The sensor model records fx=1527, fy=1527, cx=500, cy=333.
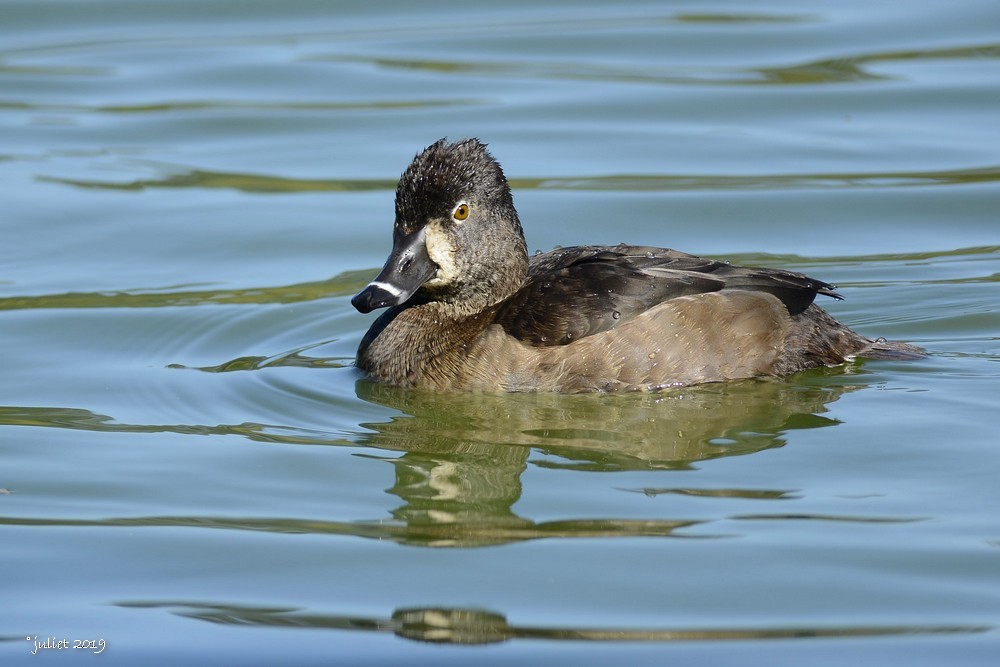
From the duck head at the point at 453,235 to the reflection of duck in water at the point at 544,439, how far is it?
1.83 ft

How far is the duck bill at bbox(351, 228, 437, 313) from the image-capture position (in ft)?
23.9

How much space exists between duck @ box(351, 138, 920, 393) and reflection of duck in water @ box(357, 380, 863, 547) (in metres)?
0.11

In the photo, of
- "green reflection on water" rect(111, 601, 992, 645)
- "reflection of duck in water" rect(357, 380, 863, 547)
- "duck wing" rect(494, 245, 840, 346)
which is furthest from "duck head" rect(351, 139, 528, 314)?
"green reflection on water" rect(111, 601, 992, 645)

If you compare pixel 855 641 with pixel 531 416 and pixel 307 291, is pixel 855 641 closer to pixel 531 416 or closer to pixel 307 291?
pixel 531 416

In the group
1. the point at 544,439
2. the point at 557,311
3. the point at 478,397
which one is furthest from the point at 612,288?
the point at 544,439

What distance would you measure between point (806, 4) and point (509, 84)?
11.8 feet

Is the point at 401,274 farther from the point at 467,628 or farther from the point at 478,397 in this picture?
the point at 467,628

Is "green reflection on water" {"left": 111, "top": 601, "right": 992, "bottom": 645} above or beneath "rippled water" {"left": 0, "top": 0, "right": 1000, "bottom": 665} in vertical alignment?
beneath

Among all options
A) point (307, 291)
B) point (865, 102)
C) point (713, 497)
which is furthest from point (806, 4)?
point (713, 497)

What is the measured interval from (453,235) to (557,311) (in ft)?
2.17

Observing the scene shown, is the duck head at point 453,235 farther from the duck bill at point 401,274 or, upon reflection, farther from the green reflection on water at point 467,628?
the green reflection on water at point 467,628

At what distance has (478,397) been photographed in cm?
730

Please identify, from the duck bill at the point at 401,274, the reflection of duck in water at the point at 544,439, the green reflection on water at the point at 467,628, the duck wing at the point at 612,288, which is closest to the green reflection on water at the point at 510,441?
the reflection of duck in water at the point at 544,439

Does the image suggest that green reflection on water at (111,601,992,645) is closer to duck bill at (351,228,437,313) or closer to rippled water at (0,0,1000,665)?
rippled water at (0,0,1000,665)
